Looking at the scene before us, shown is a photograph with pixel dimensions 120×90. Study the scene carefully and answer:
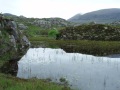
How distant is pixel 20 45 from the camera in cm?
5228

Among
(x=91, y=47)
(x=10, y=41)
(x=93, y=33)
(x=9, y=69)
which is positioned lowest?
(x=91, y=47)

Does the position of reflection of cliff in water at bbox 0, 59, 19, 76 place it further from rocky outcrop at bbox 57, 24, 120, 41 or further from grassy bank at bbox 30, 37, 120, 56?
rocky outcrop at bbox 57, 24, 120, 41

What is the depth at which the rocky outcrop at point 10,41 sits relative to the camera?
4284 cm

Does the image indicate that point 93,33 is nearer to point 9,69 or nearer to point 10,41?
point 10,41

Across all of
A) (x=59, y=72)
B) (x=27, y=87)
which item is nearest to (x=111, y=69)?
(x=59, y=72)

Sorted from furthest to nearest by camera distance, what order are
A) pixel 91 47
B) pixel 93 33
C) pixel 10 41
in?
pixel 93 33 < pixel 91 47 < pixel 10 41

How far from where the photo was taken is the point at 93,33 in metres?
101

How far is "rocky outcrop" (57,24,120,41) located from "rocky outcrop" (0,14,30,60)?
4731 centimetres

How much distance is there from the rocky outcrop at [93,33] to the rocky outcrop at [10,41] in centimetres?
4731

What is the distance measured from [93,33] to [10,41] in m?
59.1

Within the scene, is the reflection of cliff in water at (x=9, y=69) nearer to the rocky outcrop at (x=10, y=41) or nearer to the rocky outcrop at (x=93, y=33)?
the rocky outcrop at (x=10, y=41)

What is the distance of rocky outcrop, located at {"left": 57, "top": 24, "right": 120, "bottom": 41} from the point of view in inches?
3883

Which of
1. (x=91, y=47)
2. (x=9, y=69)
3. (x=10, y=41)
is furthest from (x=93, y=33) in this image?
(x=9, y=69)

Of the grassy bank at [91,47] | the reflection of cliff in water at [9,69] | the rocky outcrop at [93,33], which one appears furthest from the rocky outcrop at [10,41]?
the rocky outcrop at [93,33]
